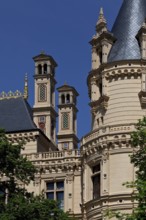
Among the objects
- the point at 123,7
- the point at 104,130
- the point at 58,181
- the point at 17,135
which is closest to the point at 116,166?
the point at 104,130

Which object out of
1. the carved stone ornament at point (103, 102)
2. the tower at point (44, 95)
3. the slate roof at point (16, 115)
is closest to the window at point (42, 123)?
the tower at point (44, 95)

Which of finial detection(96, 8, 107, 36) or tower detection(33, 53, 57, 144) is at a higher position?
finial detection(96, 8, 107, 36)

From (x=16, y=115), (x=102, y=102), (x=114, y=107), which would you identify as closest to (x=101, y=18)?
(x=102, y=102)

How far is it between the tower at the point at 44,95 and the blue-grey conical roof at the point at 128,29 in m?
6.71

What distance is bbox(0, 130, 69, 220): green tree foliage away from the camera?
149 feet

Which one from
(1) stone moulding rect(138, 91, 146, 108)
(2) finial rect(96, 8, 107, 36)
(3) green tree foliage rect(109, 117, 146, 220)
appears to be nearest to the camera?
(3) green tree foliage rect(109, 117, 146, 220)

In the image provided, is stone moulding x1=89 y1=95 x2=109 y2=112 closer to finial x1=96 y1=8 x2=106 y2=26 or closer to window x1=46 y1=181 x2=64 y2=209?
window x1=46 y1=181 x2=64 y2=209

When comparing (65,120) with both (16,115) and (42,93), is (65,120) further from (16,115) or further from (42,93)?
(16,115)

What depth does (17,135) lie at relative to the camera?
6184 cm

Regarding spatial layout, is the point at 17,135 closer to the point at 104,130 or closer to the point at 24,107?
the point at 24,107

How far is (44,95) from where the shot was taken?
64.8 m

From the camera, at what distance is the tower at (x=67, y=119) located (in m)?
66.7

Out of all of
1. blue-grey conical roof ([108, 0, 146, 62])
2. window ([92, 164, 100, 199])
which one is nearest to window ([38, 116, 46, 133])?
blue-grey conical roof ([108, 0, 146, 62])

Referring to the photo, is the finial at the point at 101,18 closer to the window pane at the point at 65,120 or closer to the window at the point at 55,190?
the window pane at the point at 65,120
